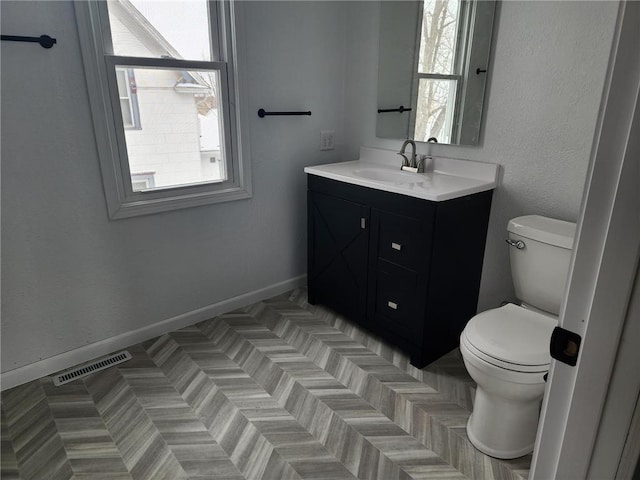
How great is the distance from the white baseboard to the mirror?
Result: 130 centimetres

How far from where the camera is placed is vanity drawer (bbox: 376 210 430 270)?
1.97 meters

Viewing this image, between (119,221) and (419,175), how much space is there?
159 centimetres

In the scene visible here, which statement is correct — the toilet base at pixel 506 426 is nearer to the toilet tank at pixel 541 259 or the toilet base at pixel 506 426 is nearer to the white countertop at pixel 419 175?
the toilet tank at pixel 541 259

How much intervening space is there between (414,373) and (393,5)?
2.02 meters

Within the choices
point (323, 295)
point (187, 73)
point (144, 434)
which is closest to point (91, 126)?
point (187, 73)

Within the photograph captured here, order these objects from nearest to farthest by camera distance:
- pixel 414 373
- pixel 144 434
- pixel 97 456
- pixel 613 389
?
pixel 613 389
pixel 97 456
pixel 144 434
pixel 414 373

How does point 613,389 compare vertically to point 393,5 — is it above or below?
below

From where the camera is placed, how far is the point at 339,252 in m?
2.47

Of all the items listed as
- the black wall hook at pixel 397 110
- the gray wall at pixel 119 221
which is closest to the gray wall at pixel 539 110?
the black wall hook at pixel 397 110

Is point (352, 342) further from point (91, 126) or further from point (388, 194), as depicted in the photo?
point (91, 126)

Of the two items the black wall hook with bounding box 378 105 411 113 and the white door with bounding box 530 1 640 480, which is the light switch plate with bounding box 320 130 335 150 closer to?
the black wall hook with bounding box 378 105 411 113

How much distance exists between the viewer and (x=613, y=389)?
0.60 metres

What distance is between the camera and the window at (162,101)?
1956mm

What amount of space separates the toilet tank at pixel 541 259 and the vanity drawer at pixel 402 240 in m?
0.38
